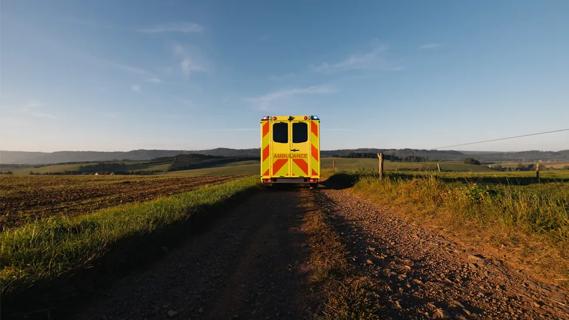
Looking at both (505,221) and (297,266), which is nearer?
(297,266)

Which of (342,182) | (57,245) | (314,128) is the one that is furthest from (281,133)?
(57,245)

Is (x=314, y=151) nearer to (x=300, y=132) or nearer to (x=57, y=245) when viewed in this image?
(x=300, y=132)

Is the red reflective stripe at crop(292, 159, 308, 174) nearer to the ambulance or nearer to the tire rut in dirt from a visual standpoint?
the ambulance

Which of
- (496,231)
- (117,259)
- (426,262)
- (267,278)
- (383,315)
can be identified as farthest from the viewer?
(496,231)

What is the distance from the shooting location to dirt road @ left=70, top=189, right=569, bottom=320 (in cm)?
288

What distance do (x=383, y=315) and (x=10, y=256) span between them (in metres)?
4.30

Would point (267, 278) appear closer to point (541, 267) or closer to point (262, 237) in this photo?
point (262, 237)

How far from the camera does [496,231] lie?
5539 mm

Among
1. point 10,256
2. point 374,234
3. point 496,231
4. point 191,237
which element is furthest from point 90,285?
point 496,231

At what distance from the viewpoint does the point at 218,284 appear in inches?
140

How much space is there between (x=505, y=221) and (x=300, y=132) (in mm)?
9933

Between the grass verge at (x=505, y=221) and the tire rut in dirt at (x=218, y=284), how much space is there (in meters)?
3.16

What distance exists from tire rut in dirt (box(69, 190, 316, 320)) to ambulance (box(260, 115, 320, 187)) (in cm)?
885

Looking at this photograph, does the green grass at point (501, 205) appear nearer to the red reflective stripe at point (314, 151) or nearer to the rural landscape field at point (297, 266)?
the rural landscape field at point (297, 266)
